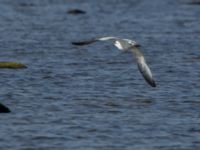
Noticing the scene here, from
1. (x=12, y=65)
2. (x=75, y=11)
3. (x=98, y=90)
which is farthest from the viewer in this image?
(x=75, y=11)

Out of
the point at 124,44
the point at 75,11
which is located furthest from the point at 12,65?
the point at 75,11

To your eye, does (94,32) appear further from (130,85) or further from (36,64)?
(130,85)

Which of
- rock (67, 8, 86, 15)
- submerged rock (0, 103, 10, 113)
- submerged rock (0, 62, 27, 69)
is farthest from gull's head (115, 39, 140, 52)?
rock (67, 8, 86, 15)

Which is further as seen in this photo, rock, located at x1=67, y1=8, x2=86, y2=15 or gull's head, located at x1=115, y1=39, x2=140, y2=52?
rock, located at x1=67, y1=8, x2=86, y2=15

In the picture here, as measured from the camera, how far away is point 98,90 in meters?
34.7

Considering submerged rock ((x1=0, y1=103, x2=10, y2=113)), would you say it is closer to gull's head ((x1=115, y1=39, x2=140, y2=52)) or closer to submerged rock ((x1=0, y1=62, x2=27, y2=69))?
gull's head ((x1=115, y1=39, x2=140, y2=52))

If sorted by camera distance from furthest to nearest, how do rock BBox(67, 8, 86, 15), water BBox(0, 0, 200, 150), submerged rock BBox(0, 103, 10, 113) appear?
rock BBox(67, 8, 86, 15) < submerged rock BBox(0, 103, 10, 113) < water BBox(0, 0, 200, 150)

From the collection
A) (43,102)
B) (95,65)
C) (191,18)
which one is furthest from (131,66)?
(191,18)

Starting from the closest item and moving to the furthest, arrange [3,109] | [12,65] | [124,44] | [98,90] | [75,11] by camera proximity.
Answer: [124,44] < [3,109] < [98,90] < [12,65] < [75,11]

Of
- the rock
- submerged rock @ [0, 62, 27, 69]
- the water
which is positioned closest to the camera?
the water

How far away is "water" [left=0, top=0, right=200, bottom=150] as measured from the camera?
26.2 m

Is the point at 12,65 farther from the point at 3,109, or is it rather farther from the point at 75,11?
the point at 75,11

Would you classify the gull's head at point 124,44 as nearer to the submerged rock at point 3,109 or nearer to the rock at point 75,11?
the submerged rock at point 3,109

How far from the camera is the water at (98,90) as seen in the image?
26250 millimetres
